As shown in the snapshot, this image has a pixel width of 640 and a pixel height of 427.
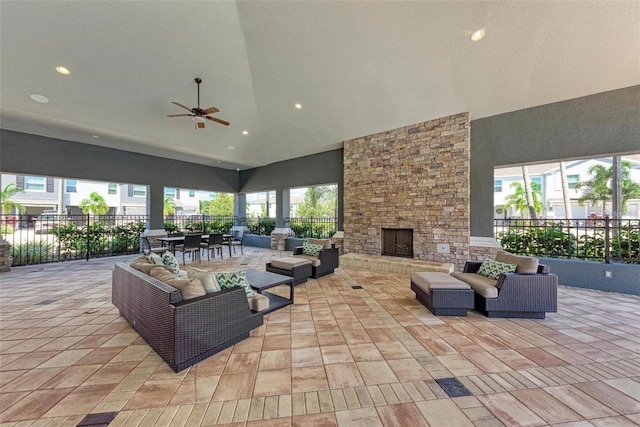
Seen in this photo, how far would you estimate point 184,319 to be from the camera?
210cm

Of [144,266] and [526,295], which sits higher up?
[144,266]

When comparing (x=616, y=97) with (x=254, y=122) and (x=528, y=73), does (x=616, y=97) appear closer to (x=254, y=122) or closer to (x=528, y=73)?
(x=528, y=73)

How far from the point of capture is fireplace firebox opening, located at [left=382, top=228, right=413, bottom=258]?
6445mm

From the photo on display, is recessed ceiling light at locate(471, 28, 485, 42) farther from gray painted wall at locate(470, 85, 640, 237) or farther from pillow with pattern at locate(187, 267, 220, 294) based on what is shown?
pillow with pattern at locate(187, 267, 220, 294)

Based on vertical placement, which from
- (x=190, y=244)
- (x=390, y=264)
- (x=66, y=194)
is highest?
(x=66, y=194)

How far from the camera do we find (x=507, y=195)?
1181 cm

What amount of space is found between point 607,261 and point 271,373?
6238 millimetres

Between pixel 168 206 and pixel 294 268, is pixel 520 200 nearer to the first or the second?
pixel 294 268

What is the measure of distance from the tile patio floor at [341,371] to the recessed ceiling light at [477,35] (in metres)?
4.27

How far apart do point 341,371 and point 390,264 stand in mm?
4019

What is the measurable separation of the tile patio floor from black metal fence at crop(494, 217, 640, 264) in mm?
1633

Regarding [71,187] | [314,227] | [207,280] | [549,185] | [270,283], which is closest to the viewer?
[207,280]

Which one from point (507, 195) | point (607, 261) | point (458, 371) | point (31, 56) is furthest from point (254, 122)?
point (507, 195)

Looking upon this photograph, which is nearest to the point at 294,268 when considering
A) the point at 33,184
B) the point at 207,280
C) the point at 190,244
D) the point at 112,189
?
the point at 207,280
